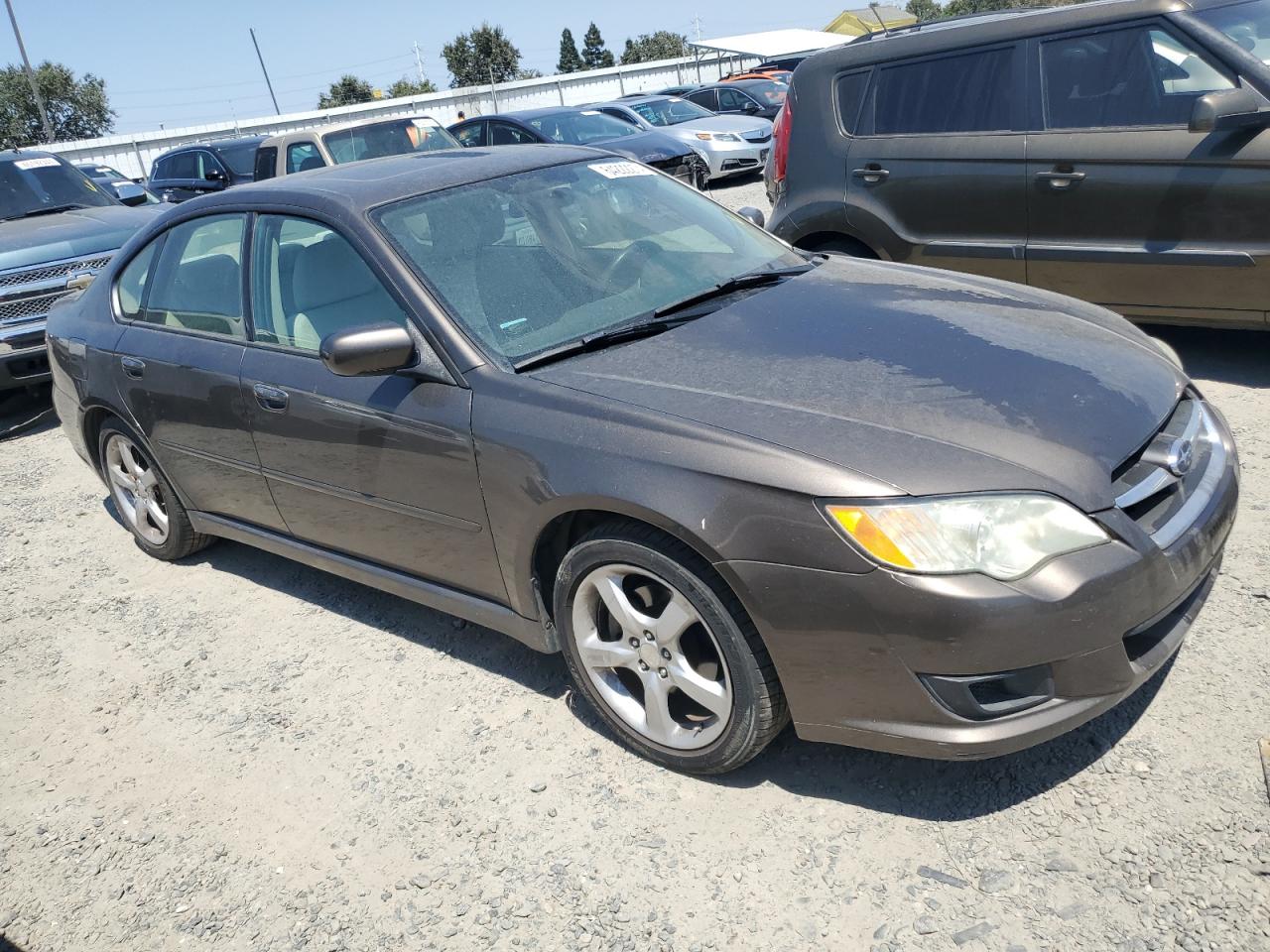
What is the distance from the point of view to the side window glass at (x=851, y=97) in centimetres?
591

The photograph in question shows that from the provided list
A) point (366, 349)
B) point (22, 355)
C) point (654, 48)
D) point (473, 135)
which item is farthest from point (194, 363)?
point (654, 48)

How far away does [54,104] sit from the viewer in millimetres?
57906

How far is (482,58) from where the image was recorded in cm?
6925

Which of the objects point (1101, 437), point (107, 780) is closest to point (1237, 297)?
point (1101, 437)

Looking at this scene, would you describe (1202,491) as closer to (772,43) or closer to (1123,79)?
(1123,79)

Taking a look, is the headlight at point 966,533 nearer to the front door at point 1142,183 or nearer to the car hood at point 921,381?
the car hood at point 921,381

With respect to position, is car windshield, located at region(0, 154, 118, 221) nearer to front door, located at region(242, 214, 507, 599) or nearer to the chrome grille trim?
front door, located at region(242, 214, 507, 599)

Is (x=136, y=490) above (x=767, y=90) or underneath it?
underneath

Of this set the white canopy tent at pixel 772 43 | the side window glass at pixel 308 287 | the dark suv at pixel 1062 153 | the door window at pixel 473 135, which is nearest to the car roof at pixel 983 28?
the dark suv at pixel 1062 153

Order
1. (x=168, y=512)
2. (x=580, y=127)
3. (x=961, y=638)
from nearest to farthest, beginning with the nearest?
(x=961, y=638)
(x=168, y=512)
(x=580, y=127)

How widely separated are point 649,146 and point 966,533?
12.4m

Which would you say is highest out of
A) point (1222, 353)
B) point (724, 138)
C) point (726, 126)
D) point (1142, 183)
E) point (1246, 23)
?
point (1246, 23)

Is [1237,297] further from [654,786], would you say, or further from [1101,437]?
[654,786]

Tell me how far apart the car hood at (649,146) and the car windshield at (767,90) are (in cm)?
701
